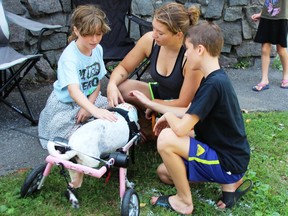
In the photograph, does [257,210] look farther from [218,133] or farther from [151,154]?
[151,154]

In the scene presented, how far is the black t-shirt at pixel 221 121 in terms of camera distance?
2.10 m

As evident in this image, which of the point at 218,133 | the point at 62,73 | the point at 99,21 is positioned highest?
the point at 99,21

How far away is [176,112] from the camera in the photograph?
8.03 feet

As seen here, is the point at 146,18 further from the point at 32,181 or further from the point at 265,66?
the point at 32,181

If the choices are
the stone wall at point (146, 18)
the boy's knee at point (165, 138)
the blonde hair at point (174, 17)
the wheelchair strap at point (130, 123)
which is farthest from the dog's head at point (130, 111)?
the stone wall at point (146, 18)

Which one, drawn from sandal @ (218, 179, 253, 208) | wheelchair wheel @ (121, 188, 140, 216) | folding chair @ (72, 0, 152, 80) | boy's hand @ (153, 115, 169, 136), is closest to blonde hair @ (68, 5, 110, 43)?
boy's hand @ (153, 115, 169, 136)

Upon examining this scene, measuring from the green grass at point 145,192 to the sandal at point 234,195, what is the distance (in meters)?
0.04

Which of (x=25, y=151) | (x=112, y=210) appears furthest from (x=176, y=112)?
(x=25, y=151)

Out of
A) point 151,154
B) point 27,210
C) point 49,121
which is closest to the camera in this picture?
point 27,210

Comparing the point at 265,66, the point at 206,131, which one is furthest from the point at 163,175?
the point at 265,66

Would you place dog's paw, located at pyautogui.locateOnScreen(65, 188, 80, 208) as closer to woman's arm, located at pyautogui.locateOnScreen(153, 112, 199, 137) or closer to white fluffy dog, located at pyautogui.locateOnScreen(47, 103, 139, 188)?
white fluffy dog, located at pyautogui.locateOnScreen(47, 103, 139, 188)

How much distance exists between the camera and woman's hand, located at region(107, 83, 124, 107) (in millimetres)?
2576

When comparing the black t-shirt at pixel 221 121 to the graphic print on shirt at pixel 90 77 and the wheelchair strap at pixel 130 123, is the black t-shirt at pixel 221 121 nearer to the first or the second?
the wheelchair strap at pixel 130 123

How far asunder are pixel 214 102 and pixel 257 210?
2.38 ft
